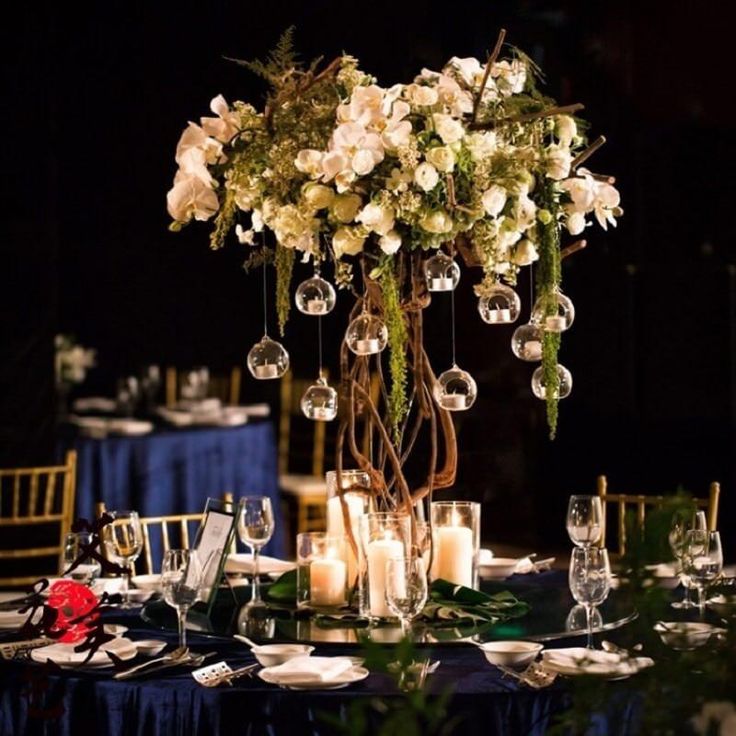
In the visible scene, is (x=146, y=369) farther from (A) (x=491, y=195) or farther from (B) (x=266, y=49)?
(A) (x=491, y=195)

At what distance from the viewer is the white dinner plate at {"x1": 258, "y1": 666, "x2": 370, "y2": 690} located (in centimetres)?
279

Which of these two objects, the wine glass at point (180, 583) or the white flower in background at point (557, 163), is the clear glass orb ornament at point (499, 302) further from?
the wine glass at point (180, 583)

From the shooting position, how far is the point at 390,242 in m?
3.13

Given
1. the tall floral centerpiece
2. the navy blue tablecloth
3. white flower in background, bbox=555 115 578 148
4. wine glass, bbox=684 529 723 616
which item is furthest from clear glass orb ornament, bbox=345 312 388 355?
the navy blue tablecloth

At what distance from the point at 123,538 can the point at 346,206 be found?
40.5 inches

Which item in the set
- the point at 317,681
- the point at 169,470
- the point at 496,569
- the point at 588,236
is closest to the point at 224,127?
the point at 317,681

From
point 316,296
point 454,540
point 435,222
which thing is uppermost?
point 435,222

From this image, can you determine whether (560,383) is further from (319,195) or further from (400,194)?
(319,195)

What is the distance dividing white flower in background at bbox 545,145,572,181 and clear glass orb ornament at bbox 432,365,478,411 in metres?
0.47

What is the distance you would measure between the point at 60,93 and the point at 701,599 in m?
7.10

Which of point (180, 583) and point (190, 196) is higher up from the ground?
point (190, 196)

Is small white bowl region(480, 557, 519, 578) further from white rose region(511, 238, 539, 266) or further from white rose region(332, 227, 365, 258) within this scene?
white rose region(332, 227, 365, 258)

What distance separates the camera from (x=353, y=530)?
3.46 metres

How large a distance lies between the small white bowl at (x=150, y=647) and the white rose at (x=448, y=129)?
1211 mm
